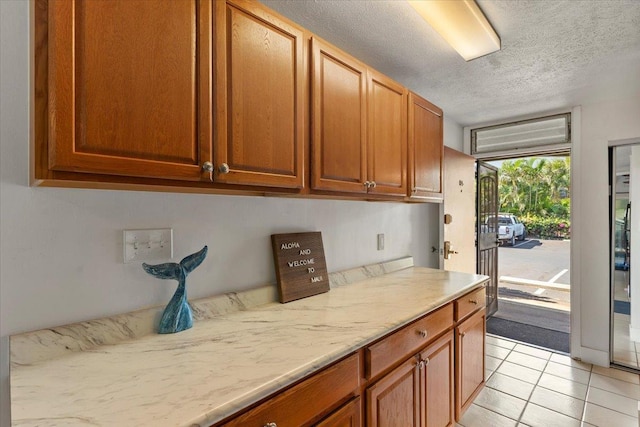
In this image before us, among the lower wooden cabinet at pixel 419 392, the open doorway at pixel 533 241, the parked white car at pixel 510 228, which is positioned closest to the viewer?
the lower wooden cabinet at pixel 419 392

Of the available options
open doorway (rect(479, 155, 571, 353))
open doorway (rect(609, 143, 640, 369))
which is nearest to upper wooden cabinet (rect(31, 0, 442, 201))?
open doorway (rect(609, 143, 640, 369))

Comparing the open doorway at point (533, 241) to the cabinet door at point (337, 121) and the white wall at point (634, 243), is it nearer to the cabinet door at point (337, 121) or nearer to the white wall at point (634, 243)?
the white wall at point (634, 243)

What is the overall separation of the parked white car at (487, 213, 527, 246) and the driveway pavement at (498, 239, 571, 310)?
294mm

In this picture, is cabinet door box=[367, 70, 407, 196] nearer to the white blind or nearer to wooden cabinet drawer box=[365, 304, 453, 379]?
wooden cabinet drawer box=[365, 304, 453, 379]

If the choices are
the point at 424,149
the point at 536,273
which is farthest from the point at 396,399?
the point at 536,273

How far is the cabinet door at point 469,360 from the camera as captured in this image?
6.07ft

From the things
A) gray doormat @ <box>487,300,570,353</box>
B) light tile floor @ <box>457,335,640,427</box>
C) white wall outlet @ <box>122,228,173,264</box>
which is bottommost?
light tile floor @ <box>457,335,640,427</box>

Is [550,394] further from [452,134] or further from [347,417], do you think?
[452,134]

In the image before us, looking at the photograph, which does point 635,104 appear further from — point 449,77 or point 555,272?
point 555,272

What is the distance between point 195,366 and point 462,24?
1874 mm

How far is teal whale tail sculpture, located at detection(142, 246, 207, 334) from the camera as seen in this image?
1.16 meters

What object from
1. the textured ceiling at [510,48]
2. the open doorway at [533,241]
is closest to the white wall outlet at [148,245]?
the textured ceiling at [510,48]

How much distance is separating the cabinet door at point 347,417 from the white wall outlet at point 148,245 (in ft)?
2.83

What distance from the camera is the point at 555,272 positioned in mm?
6613
